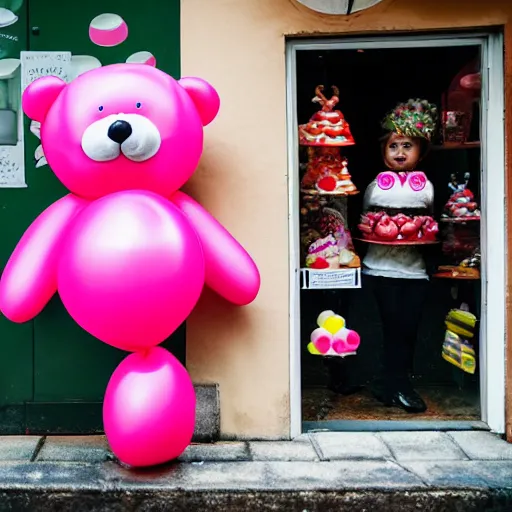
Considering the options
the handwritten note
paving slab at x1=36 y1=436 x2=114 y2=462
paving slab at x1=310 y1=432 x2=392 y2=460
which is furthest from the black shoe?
the handwritten note

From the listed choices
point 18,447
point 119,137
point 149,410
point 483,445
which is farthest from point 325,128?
point 18,447

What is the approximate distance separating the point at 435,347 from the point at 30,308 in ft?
9.62

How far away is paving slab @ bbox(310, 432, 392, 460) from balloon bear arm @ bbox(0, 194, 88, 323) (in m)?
1.98

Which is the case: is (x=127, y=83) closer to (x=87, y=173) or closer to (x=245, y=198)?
(x=87, y=173)

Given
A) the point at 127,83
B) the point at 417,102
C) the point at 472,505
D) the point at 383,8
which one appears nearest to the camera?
the point at 472,505

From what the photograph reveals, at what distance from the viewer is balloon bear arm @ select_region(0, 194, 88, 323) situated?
3520 millimetres

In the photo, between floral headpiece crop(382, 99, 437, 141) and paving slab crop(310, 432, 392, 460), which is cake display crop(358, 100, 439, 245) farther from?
paving slab crop(310, 432, 392, 460)

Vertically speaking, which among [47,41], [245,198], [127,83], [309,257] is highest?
[47,41]

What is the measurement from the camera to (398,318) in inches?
181

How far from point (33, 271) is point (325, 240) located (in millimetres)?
2002

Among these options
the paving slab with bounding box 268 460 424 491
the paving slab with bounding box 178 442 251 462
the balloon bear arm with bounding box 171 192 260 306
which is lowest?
the paving slab with bounding box 268 460 424 491

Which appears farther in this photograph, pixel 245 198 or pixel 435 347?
pixel 435 347

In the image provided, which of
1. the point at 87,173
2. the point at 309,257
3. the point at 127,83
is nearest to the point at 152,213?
the point at 87,173

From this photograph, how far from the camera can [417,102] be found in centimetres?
445
